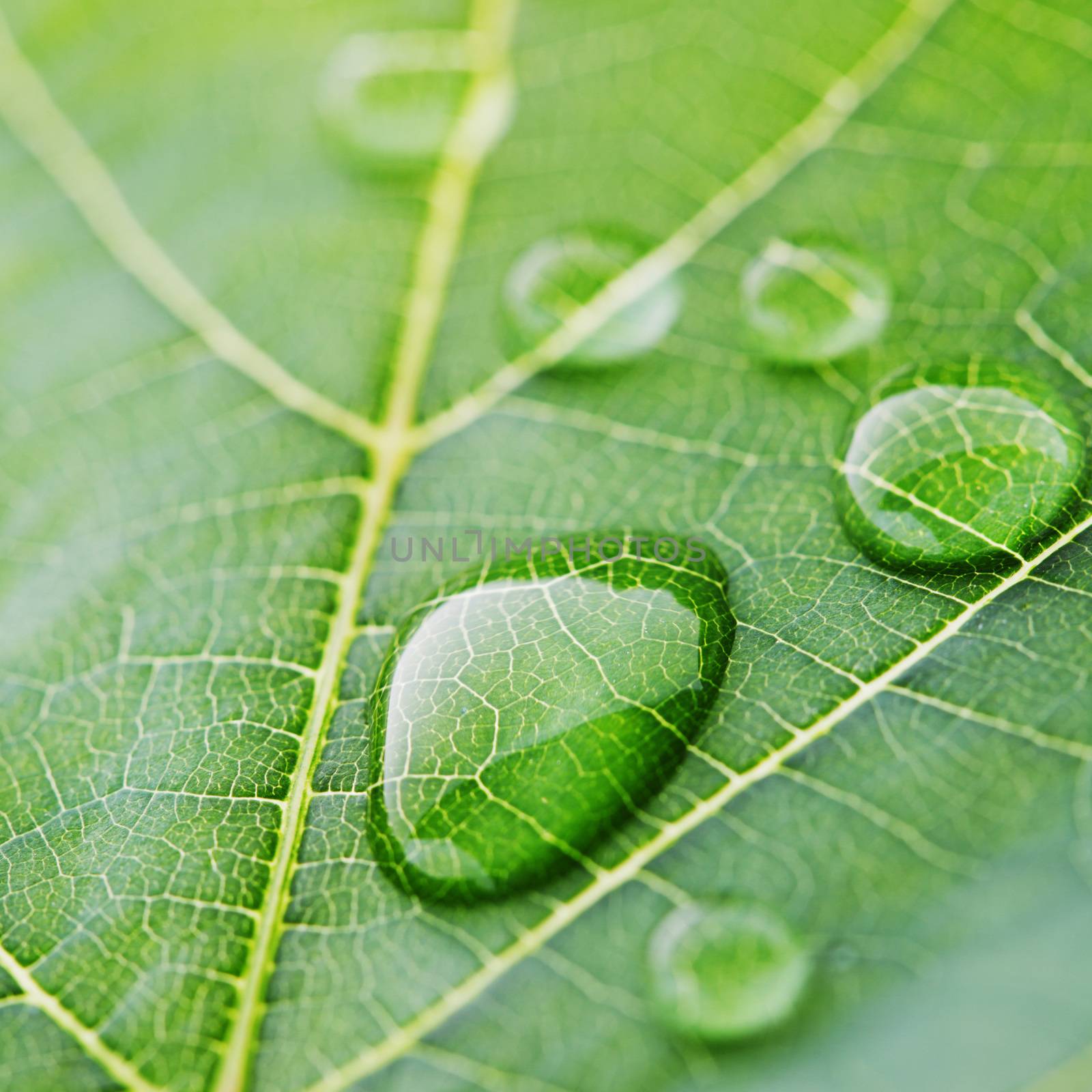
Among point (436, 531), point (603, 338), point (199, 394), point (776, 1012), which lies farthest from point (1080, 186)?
point (199, 394)

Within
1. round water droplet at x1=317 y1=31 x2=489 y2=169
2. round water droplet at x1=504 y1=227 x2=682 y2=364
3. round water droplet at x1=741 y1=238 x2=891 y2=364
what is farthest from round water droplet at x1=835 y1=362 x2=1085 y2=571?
round water droplet at x1=317 y1=31 x2=489 y2=169

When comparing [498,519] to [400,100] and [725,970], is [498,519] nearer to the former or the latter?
[725,970]

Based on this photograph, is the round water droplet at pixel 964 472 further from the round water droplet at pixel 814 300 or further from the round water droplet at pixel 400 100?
the round water droplet at pixel 400 100

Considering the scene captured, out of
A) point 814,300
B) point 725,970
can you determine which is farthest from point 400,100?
point 725,970

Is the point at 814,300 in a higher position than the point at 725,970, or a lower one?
higher

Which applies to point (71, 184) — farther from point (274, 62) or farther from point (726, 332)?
A: point (726, 332)

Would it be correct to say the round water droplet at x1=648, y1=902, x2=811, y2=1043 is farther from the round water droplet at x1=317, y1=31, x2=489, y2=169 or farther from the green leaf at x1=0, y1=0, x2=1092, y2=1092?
the round water droplet at x1=317, y1=31, x2=489, y2=169
